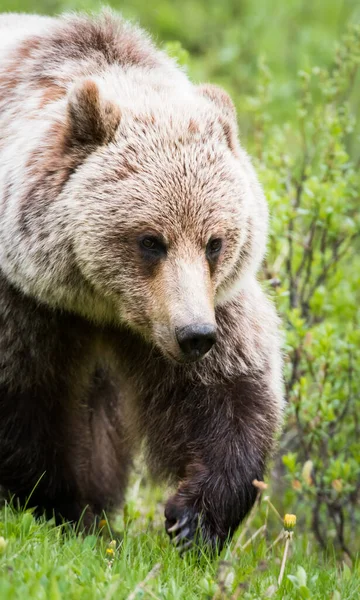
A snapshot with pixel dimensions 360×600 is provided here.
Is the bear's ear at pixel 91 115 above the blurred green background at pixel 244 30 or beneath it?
above

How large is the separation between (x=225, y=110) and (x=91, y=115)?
840 millimetres

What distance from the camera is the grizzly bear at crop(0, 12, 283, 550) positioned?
493 cm

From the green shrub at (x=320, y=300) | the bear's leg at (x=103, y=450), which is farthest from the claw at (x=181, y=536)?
the green shrub at (x=320, y=300)

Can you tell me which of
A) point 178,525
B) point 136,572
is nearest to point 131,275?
point 178,525

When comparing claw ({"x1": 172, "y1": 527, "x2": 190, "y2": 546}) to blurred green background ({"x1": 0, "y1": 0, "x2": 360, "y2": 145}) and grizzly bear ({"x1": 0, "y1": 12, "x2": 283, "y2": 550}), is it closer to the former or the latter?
grizzly bear ({"x1": 0, "y1": 12, "x2": 283, "y2": 550})

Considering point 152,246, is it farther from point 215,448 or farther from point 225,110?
point 215,448

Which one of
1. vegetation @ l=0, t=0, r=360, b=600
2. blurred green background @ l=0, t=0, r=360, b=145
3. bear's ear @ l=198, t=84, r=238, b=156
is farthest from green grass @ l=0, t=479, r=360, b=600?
blurred green background @ l=0, t=0, r=360, b=145

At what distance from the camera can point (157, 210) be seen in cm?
488

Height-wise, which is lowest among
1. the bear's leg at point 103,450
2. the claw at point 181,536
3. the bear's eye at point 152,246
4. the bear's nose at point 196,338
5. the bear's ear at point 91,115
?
the bear's leg at point 103,450

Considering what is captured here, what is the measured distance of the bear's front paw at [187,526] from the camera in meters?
5.32

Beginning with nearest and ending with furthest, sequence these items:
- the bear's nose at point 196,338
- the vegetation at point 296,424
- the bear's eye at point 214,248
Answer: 1. the vegetation at point 296,424
2. the bear's nose at point 196,338
3. the bear's eye at point 214,248

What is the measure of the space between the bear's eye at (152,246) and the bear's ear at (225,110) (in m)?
0.81

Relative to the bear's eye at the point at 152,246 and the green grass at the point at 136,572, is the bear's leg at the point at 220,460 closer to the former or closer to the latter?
the green grass at the point at 136,572

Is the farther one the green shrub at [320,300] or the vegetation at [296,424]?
the green shrub at [320,300]
